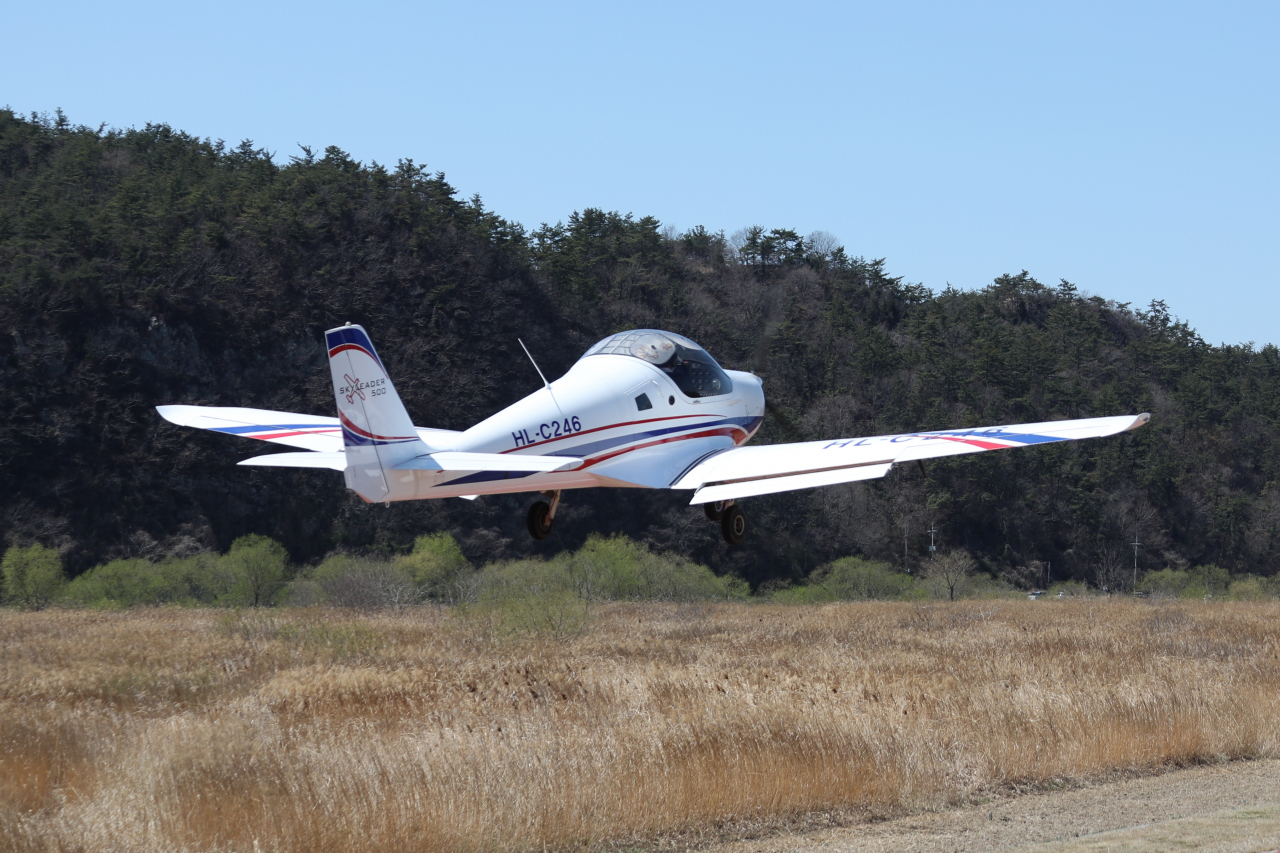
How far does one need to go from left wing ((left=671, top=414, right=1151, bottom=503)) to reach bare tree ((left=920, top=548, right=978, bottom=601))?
1631 inches

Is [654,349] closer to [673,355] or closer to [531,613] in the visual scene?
[673,355]

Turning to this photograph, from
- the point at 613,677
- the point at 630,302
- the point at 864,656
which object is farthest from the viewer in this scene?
the point at 630,302

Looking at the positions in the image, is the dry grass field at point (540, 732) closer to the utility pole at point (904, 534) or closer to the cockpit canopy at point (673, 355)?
the cockpit canopy at point (673, 355)

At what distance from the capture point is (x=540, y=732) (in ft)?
49.8

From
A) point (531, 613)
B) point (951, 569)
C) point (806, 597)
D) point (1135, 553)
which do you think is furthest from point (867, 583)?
point (531, 613)

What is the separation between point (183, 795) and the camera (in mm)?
12555

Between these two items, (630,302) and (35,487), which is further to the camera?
(630,302)

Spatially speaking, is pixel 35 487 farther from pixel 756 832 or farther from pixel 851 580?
pixel 756 832

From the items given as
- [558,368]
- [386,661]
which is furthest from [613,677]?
[558,368]

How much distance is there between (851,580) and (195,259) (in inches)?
1594

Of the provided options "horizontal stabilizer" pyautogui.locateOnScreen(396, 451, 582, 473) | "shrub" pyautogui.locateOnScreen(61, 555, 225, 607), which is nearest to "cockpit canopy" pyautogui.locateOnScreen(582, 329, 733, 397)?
"horizontal stabilizer" pyautogui.locateOnScreen(396, 451, 582, 473)

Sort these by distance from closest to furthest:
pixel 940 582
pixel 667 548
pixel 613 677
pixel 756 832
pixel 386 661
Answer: pixel 756 832
pixel 613 677
pixel 386 661
pixel 940 582
pixel 667 548

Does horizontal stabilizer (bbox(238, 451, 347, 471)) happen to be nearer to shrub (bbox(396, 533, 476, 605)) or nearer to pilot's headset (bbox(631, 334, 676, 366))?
pilot's headset (bbox(631, 334, 676, 366))

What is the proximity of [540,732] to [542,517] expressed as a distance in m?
4.72
